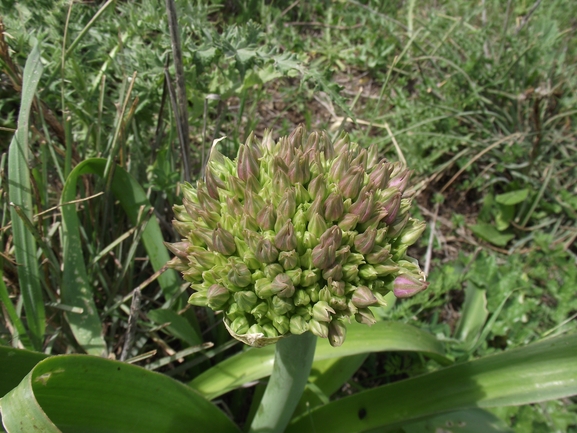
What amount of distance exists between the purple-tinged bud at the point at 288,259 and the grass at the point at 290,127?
2.39ft

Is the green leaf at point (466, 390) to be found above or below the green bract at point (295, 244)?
below

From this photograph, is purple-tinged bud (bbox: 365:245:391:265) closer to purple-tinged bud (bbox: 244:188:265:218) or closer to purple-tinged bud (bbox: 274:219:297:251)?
purple-tinged bud (bbox: 274:219:297:251)

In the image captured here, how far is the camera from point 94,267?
2057mm

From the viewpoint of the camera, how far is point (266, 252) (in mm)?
1234

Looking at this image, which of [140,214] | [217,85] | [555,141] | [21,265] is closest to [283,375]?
[140,214]

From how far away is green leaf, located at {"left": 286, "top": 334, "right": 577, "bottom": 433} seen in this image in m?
1.65

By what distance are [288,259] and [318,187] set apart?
0.24 meters

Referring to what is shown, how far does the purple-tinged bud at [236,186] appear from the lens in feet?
4.50

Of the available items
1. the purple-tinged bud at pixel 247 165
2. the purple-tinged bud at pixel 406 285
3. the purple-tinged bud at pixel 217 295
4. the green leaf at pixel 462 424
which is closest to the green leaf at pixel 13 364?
the purple-tinged bud at pixel 217 295

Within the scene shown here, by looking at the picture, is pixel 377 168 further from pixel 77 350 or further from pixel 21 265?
pixel 77 350

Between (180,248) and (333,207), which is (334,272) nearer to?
(333,207)

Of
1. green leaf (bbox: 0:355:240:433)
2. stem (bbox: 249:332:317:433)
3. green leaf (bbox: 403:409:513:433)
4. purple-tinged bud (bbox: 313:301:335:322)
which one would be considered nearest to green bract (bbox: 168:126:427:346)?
purple-tinged bud (bbox: 313:301:335:322)

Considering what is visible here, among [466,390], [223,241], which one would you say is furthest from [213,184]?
[466,390]

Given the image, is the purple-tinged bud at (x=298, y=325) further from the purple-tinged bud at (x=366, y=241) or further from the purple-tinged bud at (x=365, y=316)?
the purple-tinged bud at (x=366, y=241)
